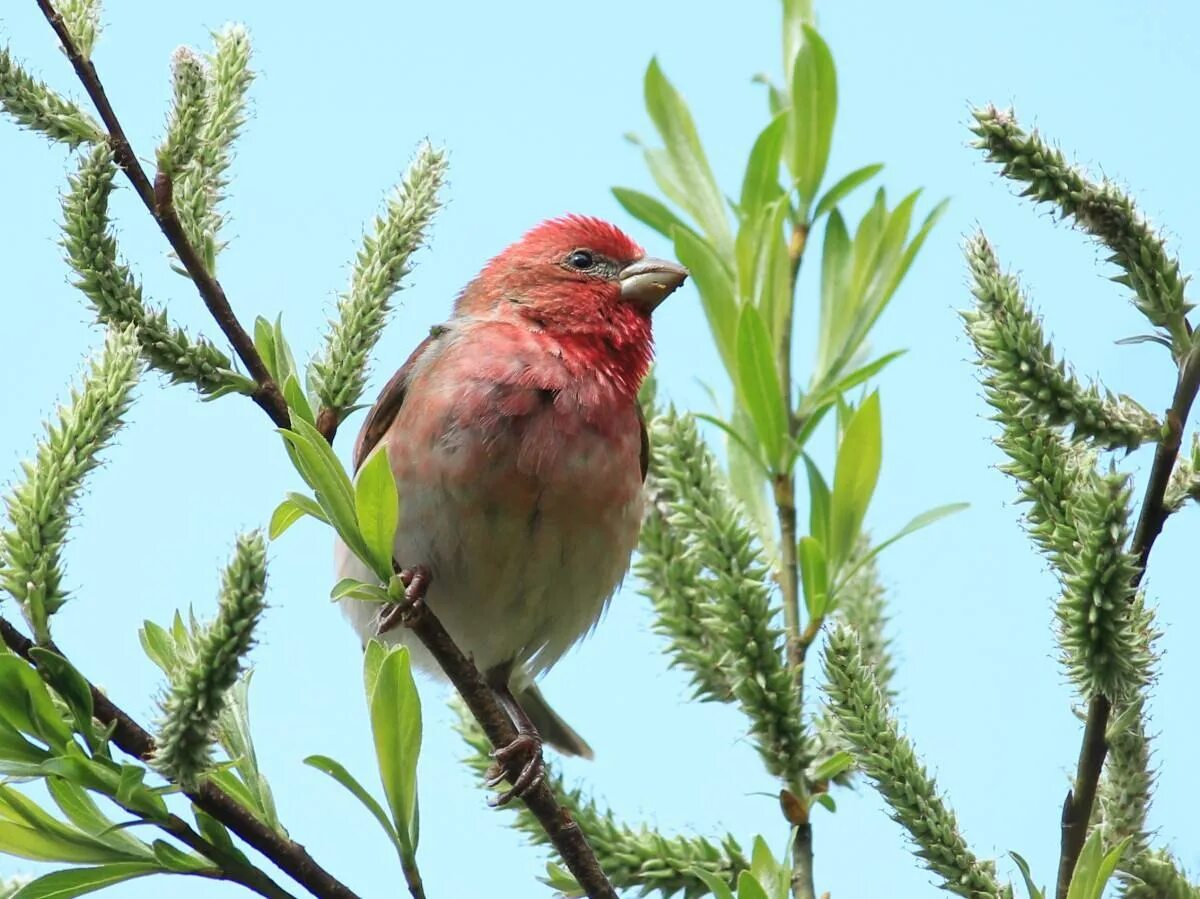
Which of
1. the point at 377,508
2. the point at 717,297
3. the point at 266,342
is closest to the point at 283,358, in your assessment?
the point at 266,342

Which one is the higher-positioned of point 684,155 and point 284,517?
point 684,155

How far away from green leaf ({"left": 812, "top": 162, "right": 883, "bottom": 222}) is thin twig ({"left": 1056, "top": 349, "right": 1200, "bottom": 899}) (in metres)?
1.07

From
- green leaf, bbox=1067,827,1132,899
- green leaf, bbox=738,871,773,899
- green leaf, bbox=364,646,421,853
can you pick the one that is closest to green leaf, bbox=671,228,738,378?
green leaf, bbox=364,646,421,853

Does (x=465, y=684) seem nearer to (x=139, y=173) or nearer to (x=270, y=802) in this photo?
(x=270, y=802)

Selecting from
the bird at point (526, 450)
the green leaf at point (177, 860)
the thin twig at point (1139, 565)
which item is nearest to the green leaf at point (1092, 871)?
the thin twig at point (1139, 565)

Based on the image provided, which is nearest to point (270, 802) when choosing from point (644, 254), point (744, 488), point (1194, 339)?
point (744, 488)

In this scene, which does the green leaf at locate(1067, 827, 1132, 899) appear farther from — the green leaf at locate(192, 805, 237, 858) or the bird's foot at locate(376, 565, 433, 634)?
the green leaf at locate(192, 805, 237, 858)

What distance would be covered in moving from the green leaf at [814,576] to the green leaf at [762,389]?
0.82 ft

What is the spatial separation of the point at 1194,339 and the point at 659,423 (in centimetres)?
93

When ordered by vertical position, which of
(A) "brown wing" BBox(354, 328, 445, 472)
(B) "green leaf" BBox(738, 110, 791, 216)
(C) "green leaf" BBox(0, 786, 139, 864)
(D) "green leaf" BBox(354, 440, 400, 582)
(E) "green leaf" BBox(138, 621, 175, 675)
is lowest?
(C) "green leaf" BBox(0, 786, 139, 864)

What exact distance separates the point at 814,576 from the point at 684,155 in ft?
3.40

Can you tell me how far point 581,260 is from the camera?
5.01 metres

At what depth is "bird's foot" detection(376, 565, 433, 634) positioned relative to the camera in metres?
2.33

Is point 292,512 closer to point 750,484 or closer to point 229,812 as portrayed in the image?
point 229,812
